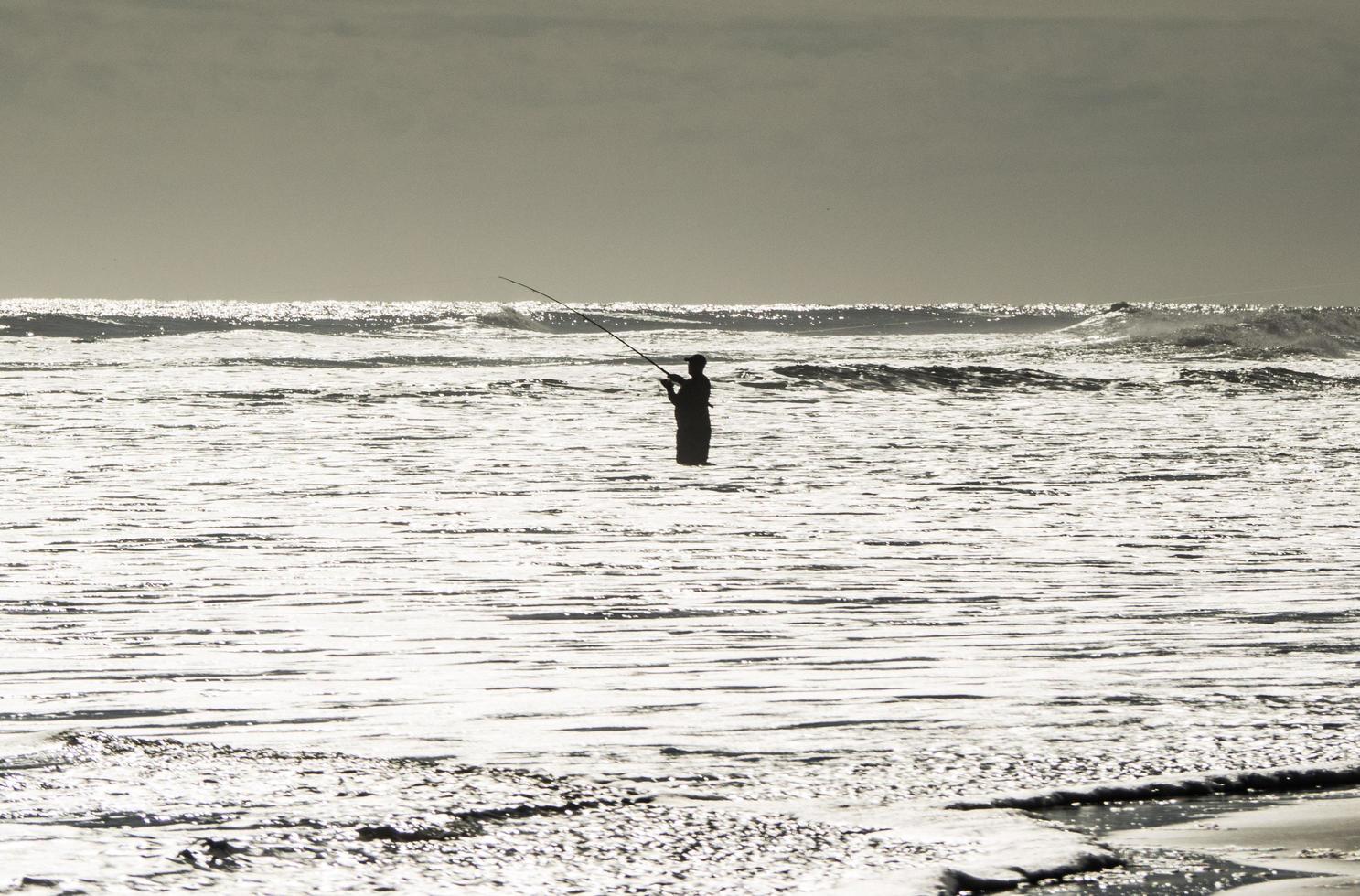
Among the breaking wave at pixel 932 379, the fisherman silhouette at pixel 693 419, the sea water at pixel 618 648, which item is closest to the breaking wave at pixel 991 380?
the breaking wave at pixel 932 379

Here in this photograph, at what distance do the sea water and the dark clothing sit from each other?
0.27m

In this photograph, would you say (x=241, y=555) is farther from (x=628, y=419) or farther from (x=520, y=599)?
(x=628, y=419)

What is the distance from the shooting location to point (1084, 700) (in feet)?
15.4

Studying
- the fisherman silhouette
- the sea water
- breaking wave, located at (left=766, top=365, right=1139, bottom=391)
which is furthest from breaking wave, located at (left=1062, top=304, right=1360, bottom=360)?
the sea water

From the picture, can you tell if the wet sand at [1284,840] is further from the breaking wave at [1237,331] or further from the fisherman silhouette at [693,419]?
the breaking wave at [1237,331]

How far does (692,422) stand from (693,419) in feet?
0.14

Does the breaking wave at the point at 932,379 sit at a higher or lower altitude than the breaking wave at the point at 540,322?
lower

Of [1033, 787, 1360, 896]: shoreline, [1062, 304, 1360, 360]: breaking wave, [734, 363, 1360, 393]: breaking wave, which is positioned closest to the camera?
[1033, 787, 1360, 896]: shoreline

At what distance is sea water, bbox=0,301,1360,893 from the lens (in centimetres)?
335

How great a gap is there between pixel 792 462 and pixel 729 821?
36.5 ft

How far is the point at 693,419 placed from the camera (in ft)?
45.3

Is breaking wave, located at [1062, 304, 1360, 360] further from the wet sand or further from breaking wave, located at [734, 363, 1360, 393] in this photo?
the wet sand

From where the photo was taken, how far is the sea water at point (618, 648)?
3346 mm

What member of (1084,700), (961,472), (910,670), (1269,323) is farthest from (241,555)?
(1269,323)
